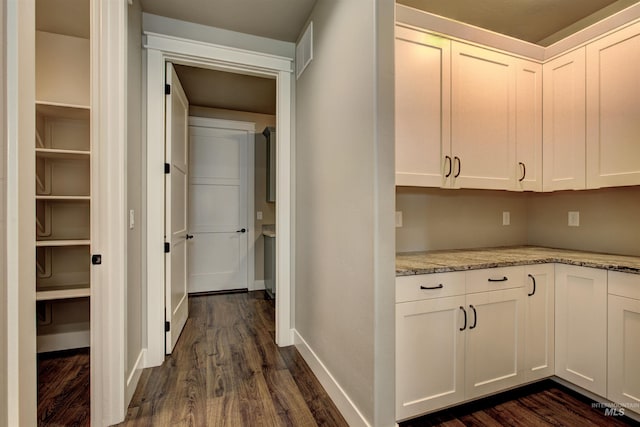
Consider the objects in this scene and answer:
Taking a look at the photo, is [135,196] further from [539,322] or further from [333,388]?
[539,322]

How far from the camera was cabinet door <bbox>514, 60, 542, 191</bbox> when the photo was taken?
89.8 inches

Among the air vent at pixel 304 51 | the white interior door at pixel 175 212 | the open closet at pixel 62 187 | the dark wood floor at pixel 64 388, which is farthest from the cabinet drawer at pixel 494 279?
the open closet at pixel 62 187

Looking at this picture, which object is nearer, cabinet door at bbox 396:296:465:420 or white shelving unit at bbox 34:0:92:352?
cabinet door at bbox 396:296:465:420

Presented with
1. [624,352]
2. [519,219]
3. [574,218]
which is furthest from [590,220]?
[624,352]

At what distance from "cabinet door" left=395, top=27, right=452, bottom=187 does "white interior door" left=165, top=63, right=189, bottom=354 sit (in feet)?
5.76

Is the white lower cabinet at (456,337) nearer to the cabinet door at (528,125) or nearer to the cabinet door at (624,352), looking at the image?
the cabinet door at (624,352)

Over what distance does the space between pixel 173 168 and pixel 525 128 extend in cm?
281

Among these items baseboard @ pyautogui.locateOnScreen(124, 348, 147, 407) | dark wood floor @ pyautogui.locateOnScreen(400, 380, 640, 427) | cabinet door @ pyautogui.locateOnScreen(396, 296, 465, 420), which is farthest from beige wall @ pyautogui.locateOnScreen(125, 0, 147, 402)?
dark wood floor @ pyautogui.locateOnScreen(400, 380, 640, 427)

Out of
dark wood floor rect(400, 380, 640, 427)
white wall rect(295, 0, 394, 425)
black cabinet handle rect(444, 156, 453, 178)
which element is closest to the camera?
white wall rect(295, 0, 394, 425)

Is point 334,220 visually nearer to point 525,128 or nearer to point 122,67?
point 122,67

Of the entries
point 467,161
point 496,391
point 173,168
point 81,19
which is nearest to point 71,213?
point 173,168

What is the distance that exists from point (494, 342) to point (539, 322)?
41 centimetres

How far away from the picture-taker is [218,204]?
4.27 meters

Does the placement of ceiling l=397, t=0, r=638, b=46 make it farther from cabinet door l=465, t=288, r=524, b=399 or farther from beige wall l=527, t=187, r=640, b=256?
cabinet door l=465, t=288, r=524, b=399
